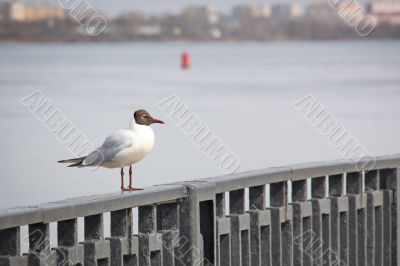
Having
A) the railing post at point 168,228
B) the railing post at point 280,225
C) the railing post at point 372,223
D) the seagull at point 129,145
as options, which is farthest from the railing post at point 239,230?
the railing post at point 372,223

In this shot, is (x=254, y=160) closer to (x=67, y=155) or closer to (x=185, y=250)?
(x=67, y=155)

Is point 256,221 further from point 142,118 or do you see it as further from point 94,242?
point 94,242

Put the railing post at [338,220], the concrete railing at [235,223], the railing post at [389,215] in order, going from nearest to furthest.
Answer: the concrete railing at [235,223] → the railing post at [338,220] → the railing post at [389,215]

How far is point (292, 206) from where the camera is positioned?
584cm

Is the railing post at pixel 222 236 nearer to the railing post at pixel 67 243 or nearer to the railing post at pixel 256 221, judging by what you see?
the railing post at pixel 256 221

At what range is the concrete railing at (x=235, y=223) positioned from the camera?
15.3 feet

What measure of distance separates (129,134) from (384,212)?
155cm

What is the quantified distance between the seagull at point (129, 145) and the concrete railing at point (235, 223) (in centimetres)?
35

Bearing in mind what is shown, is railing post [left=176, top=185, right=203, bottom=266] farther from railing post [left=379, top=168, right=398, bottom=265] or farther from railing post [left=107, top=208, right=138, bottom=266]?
railing post [left=379, top=168, right=398, bottom=265]

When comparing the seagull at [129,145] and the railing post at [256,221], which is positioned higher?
the seagull at [129,145]

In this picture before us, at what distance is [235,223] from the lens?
5.51 metres

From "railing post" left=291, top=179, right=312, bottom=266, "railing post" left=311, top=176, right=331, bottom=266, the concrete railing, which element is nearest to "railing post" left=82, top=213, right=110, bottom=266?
the concrete railing

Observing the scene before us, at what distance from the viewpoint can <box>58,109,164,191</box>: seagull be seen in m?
5.80

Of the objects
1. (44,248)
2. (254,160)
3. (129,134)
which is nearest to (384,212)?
(129,134)
